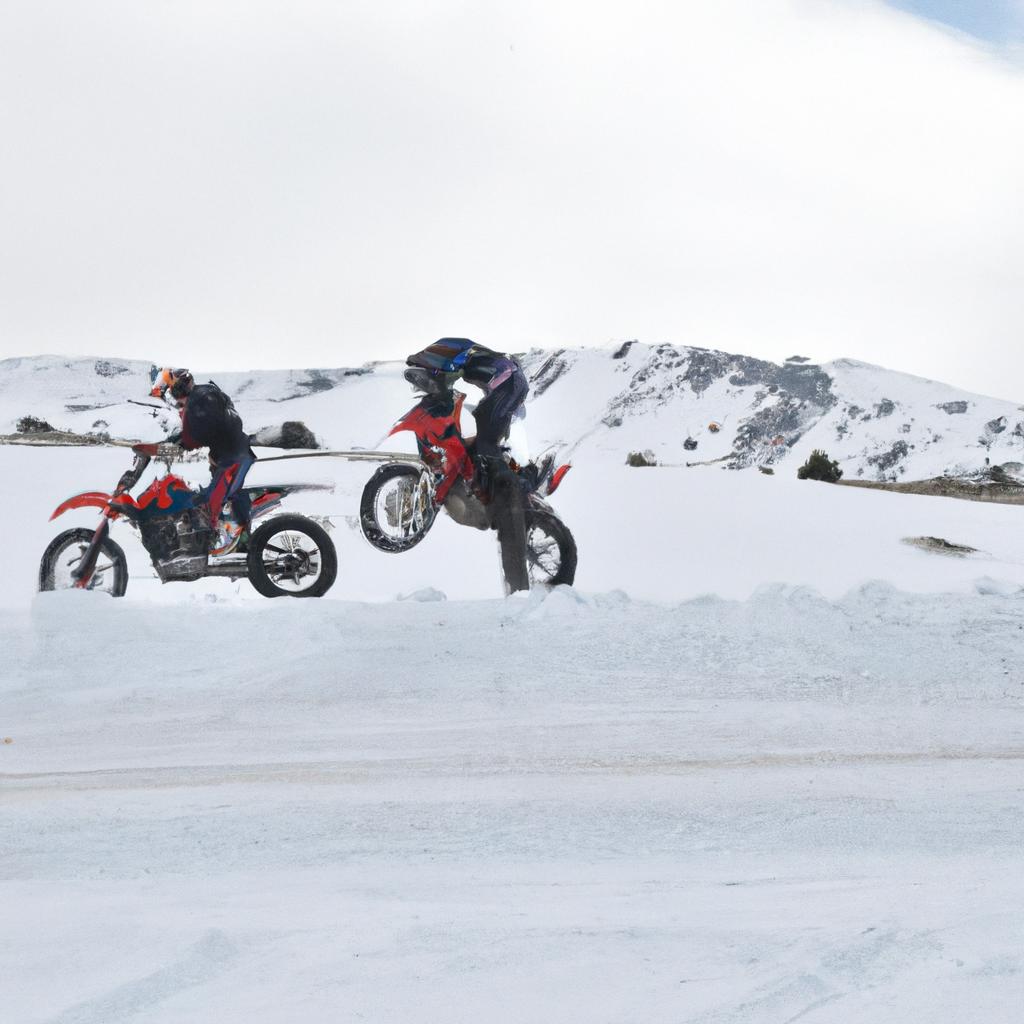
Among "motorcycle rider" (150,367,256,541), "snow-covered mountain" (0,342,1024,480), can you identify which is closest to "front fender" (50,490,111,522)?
"motorcycle rider" (150,367,256,541)

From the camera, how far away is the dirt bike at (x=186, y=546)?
8828mm

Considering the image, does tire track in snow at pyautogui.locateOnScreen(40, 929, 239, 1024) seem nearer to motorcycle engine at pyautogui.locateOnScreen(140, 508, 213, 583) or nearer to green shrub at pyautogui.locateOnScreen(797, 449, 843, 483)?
motorcycle engine at pyautogui.locateOnScreen(140, 508, 213, 583)

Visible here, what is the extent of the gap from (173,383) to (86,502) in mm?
1221

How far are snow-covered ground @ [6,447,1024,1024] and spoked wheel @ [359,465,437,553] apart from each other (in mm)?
166

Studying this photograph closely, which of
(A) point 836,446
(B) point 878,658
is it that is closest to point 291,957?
(B) point 878,658

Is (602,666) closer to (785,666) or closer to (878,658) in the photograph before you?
(785,666)

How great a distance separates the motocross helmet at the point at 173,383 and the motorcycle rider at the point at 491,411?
1912mm

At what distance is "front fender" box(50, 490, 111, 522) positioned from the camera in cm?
895

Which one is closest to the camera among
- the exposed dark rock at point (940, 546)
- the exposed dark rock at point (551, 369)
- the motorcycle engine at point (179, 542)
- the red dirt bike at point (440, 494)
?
the motorcycle engine at point (179, 542)

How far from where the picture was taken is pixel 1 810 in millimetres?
4625

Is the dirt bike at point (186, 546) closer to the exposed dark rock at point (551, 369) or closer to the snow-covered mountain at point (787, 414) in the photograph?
the exposed dark rock at point (551, 369)

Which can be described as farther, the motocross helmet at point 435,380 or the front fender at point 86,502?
the motocross helmet at point 435,380

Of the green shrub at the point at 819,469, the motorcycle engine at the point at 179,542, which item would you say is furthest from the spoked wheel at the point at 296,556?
the green shrub at the point at 819,469

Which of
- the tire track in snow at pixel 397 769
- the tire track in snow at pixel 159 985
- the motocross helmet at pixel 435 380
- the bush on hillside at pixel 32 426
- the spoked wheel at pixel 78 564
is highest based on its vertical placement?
the motocross helmet at pixel 435 380
